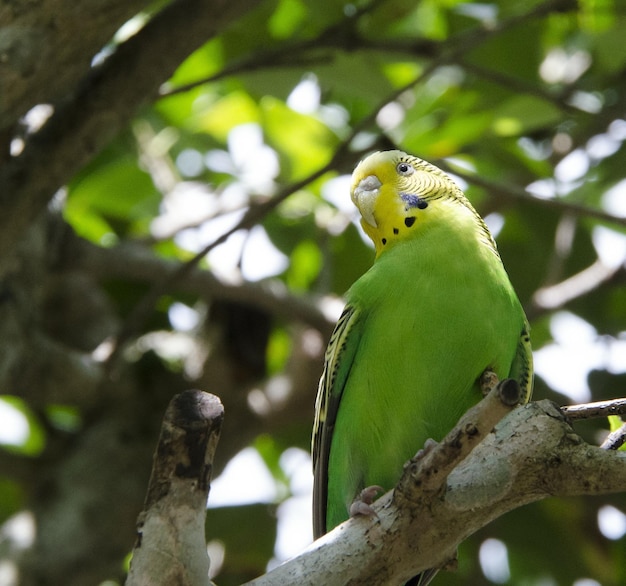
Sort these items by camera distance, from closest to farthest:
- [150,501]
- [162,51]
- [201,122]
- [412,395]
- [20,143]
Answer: [150,501] < [412,395] < [162,51] < [20,143] < [201,122]

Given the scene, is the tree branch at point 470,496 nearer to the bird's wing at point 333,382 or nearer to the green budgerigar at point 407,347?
the green budgerigar at point 407,347

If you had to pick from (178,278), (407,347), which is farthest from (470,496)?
(178,278)

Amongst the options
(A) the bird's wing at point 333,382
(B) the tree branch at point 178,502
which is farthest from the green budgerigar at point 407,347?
(B) the tree branch at point 178,502

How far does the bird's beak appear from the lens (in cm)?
404

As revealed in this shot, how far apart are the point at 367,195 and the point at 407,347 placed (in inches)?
32.5

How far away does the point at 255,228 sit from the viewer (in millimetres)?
5844

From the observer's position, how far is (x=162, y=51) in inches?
152

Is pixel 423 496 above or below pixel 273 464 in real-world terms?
above

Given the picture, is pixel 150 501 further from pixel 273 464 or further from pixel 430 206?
pixel 273 464

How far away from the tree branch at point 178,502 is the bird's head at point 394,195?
1.84 metres

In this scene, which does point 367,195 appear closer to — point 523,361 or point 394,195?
point 394,195

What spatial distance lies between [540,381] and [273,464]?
2.27m

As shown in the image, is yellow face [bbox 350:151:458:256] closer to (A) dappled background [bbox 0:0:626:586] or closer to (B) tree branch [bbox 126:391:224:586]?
(A) dappled background [bbox 0:0:626:586]

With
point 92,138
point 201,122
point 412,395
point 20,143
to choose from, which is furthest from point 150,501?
point 201,122
